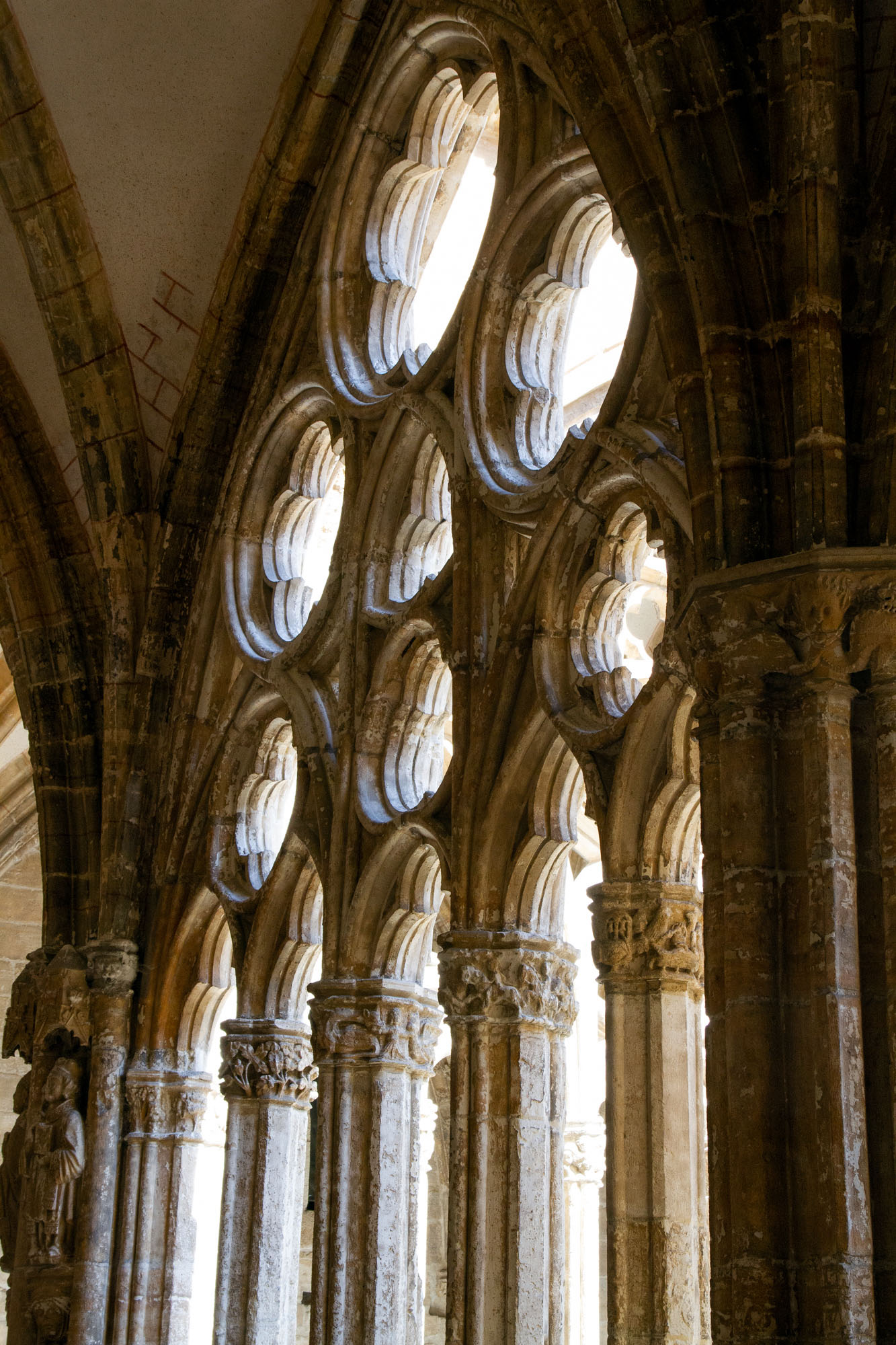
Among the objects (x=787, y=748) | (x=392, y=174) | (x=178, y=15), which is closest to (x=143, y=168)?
(x=178, y=15)

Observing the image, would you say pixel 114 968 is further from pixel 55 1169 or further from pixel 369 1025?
pixel 369 1025

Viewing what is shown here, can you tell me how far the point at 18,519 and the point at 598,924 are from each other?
5.50 m

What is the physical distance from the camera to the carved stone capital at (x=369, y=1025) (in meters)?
8.38

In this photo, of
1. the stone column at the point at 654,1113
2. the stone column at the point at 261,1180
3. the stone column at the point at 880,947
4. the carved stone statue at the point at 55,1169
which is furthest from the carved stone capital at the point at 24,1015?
the stone column at the point at 880,947

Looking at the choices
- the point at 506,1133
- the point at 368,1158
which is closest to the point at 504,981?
the point at 506,1133

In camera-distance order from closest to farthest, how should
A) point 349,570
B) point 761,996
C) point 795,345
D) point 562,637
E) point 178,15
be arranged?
point 761,996 → point 795,345 → point 562,637 → point 349,570 → point 178,15

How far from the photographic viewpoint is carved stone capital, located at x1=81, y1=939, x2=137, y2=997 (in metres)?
10.3

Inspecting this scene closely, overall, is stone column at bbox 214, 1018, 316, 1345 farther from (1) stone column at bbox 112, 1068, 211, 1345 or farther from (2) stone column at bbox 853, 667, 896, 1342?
(2) stone column at bbox 853, 667, 896, 1342

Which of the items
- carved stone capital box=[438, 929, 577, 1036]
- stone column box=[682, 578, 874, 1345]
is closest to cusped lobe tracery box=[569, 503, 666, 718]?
carved stone capital box=[438, 929, 577, 1036]

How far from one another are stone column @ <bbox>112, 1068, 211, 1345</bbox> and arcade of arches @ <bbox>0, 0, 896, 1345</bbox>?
0.9 inches

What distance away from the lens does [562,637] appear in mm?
7703

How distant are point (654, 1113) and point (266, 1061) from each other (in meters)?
3.00

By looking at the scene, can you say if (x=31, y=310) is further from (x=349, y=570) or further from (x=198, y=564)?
(x=349, y=570)

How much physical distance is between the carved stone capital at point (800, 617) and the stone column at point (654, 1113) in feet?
Answer: 4.92
